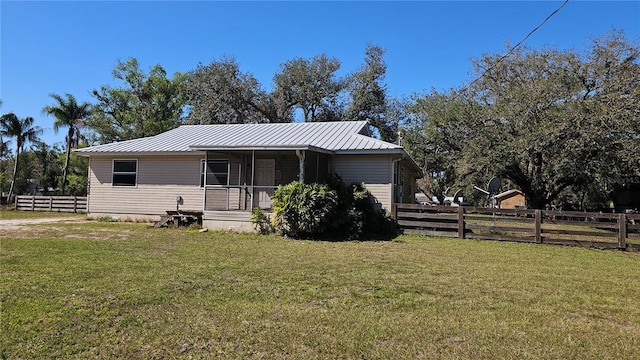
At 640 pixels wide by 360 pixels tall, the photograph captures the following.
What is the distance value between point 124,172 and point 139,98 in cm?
1831

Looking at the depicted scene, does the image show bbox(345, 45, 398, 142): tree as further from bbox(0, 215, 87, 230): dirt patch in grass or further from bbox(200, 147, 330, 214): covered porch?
bbox(0, 215, 87, 230): dirt patch in grass

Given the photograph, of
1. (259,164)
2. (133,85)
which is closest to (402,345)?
(259,164)

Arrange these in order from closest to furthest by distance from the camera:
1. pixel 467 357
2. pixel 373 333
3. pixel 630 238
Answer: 1. pixel 467 357
2. pixel 373 333
3. pixel 630 238

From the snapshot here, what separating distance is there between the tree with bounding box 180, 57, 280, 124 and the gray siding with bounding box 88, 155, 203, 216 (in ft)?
41.5

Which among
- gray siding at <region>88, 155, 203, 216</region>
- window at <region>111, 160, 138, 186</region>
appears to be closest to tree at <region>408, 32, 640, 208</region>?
gray siding at <region>88, 155, 203, 216</region>

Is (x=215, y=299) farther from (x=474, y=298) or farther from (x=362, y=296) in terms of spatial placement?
(x=474, y=298)

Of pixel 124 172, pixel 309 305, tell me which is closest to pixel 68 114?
pixel 124 172

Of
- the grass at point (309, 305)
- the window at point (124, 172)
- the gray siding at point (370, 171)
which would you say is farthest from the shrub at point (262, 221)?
the window at point (124, 172)

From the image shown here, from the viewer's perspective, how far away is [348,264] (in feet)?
23.1

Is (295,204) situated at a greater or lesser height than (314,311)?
greater

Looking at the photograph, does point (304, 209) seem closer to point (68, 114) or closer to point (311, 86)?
point (311, 86)

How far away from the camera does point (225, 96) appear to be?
27.8m

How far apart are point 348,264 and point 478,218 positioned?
5.64 m

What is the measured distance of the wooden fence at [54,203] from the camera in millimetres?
19766
